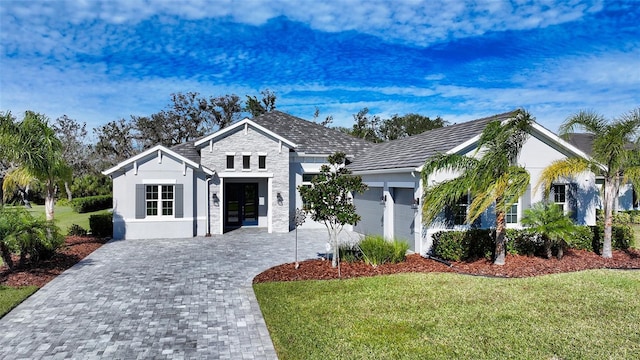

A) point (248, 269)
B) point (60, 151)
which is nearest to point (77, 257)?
point (60, 151)

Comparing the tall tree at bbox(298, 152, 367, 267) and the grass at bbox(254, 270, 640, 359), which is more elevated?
the tall tree at bbox(298, 152, 367, 267)

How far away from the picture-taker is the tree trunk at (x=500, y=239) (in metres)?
12.4

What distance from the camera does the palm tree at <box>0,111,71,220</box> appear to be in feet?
47.6

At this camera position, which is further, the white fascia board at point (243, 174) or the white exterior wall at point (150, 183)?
the white fascia board at point (243, 174)

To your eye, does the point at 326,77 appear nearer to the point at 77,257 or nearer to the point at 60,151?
the point at 60,151

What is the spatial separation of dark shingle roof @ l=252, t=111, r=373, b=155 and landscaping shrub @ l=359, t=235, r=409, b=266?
10176 millimetres

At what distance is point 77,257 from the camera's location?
46.4ft

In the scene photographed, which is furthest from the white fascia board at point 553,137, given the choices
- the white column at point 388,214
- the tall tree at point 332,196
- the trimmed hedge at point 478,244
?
the tall tree at point 332,196

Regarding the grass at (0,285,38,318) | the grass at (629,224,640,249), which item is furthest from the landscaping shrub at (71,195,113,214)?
the grass at (629,224,640,249)

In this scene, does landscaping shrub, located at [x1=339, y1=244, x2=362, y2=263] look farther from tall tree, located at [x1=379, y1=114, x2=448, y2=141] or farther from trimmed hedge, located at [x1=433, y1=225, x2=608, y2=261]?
tall tree, located at [x1=379, y1=114, x2=448, y2=141]

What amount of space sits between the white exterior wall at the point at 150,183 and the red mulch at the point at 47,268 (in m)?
1.88

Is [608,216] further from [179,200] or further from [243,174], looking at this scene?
[179,200]

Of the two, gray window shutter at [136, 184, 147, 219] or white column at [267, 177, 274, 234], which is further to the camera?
white column at [267, 177, 274, 234]

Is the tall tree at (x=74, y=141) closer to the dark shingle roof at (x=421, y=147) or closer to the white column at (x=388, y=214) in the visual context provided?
the dark shingle roof at (x=421, y=147)
